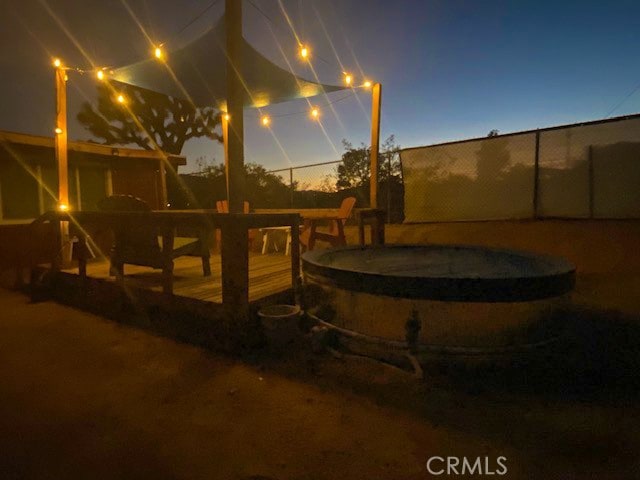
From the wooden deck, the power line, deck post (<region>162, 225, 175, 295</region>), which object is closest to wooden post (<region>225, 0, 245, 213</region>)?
deck post (<region>162, 225, 175, 295</region>)

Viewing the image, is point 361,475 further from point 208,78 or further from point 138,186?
point 138,186

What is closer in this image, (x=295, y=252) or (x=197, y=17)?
(x=295, y=252)

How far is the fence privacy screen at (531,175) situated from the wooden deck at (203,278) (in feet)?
11.4

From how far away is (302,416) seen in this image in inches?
77.8

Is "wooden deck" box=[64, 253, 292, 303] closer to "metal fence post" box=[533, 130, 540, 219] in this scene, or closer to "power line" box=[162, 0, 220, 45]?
"power line" box=[162, 0, 220, 45]

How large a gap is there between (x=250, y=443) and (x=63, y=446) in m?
0.90

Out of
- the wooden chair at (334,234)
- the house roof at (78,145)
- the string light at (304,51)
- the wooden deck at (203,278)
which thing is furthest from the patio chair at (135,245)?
the string light at (304,51)

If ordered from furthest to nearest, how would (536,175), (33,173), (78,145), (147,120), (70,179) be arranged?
(147,120) → (70,179) → (33,173) → (78,145) → (536,175)

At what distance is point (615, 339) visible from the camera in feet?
9.45

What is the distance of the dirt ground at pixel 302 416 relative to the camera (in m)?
1.58

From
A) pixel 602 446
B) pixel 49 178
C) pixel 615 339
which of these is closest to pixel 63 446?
pixel 602 446

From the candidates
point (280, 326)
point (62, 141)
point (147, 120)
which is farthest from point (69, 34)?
point (147, 120)

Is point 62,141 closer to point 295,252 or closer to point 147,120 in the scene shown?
point 295,252

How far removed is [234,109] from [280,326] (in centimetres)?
194
